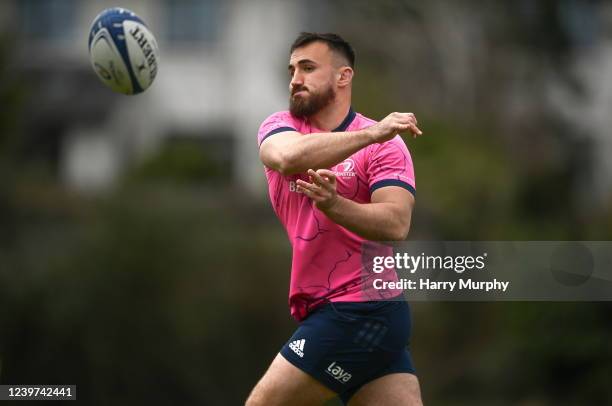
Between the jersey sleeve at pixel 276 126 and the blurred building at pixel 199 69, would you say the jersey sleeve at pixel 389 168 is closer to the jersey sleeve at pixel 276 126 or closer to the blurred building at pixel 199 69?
the jersey sleeve at pixel 276 126

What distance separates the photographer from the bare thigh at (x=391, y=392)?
20.9 feet

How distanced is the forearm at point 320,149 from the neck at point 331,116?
46cm

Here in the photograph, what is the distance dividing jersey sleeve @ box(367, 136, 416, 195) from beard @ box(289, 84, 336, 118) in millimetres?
406

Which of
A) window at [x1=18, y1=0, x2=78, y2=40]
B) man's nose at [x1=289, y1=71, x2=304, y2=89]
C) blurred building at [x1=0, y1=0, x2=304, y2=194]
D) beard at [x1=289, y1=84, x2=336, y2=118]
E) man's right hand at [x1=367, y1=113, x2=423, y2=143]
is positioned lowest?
man's right hand at [x1=367, y1=113, x2=423, y2=143]

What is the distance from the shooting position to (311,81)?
261 inches

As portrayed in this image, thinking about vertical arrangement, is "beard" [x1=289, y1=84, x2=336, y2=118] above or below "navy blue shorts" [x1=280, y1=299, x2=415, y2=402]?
above

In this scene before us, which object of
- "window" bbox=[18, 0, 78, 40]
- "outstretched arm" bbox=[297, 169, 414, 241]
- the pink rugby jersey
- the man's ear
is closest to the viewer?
"outstretched arm" bbox=[297, 169, 414, 241]

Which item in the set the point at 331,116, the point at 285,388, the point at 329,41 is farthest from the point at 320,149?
the point at 285,388

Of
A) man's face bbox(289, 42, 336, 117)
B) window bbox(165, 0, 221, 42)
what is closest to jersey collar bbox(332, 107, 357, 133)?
man's face bbox(289, 42, 336, 117)

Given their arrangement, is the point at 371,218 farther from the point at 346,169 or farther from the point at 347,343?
the point at 347,343

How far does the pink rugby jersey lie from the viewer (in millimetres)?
6406

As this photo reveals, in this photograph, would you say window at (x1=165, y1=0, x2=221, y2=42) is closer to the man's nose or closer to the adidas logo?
the man's nose

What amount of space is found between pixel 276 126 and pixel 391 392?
62.9 inches

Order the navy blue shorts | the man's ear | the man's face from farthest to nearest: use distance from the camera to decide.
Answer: the man's ear, the man's face, the navy blue shorts
